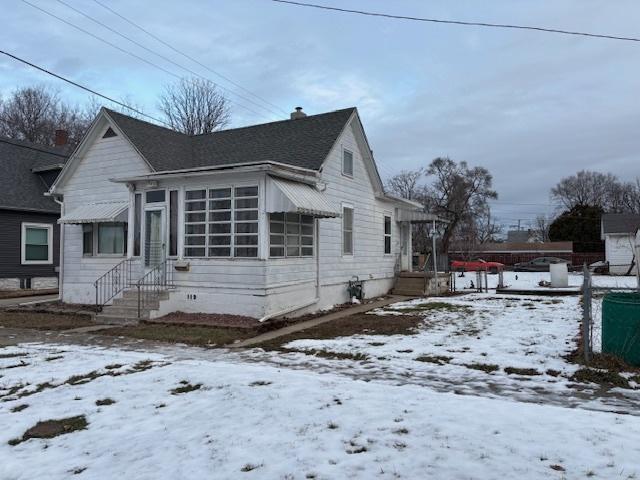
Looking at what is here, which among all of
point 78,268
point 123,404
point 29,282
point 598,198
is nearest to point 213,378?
point 123,404

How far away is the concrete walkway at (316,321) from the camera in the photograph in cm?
996

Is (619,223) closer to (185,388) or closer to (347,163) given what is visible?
(347,163)

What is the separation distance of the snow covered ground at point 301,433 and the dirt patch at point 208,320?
4.57 metres

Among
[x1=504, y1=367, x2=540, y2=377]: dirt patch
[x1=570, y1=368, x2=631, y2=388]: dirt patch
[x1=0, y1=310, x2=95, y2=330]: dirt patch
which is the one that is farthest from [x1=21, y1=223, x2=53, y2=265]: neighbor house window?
[x1=570, y1=368, x2=631, y2=388]: dirt patch

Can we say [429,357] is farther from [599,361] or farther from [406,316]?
[406,316]

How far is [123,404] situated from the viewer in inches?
224

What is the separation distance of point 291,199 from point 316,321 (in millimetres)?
3136

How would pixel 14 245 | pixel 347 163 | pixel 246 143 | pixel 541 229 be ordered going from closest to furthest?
pixel 347 163
pixel 246 143
pixel 14 245
pixel 541 229

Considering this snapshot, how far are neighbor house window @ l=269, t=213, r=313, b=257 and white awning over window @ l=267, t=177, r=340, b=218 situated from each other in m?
0.55

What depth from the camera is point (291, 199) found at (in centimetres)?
1175

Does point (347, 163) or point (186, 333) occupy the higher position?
point (347, 163)

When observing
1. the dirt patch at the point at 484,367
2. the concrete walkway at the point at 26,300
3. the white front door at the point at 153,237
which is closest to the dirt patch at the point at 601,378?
the dirt patch at the point at 484,367

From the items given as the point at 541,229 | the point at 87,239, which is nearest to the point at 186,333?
the point at 87,239

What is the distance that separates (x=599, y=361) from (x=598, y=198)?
245ft
